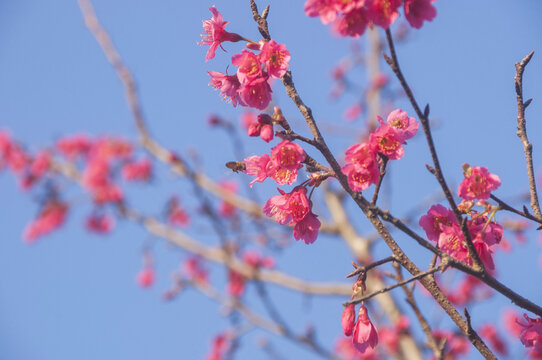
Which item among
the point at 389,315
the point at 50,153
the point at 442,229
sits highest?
the point at 50,153

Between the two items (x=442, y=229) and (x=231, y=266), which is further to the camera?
(x=231, y=266)

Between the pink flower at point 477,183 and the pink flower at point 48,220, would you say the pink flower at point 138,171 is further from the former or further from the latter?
the pink flower at point 477,183

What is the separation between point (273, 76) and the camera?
137cm

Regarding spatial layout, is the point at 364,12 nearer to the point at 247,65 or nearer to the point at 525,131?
the point at 247,65

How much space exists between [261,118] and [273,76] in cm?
14

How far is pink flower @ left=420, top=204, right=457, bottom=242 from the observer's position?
1.47 m

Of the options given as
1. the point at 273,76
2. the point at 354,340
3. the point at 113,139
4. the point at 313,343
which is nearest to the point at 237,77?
the point at 273,76

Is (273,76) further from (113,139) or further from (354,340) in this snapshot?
(113,139)

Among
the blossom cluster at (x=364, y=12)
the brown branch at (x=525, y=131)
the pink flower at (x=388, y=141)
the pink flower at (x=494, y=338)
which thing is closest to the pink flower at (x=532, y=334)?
the brown branch at (x=525, y=131)

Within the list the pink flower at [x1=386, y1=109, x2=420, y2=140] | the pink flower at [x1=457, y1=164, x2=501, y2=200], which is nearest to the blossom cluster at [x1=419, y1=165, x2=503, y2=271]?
the pink flower at [x1=457, y1=164, x2=501, y2=200]

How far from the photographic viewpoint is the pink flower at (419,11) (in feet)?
4.00

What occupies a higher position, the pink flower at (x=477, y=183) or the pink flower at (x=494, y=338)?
the pink flower at (x=494, y=338)

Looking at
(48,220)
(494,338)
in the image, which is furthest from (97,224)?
(494,338)

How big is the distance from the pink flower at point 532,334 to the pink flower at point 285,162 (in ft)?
3.15
